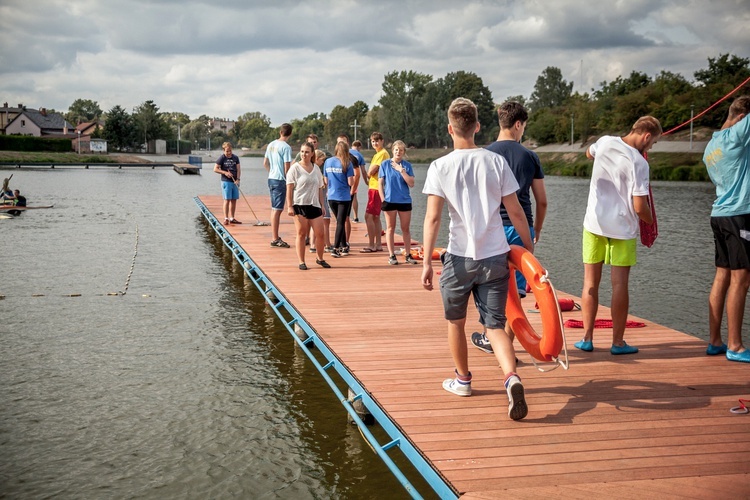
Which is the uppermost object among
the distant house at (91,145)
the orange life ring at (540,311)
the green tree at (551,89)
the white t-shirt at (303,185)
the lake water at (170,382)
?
the green tree at (551,89)

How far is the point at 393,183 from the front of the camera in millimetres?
10047

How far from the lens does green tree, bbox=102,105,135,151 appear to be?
106m

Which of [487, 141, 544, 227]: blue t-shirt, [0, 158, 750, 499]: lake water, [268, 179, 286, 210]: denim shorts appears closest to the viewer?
[0, 158, 750, 499]: lake water

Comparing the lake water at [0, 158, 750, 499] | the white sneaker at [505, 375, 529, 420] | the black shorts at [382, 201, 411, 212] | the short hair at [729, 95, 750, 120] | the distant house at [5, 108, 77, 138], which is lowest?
the lake water at [0, 158, 750, 499]

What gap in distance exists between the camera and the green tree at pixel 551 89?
152 meters

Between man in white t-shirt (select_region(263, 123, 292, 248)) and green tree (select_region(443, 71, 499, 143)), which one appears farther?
green tree (select_region(443, 71, 499, 143))

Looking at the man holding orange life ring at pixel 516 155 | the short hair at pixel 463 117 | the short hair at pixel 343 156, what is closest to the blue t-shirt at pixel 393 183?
the short hair at pixel 343 156

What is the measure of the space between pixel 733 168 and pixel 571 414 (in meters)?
2.54

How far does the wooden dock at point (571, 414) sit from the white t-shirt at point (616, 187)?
3.53 ft

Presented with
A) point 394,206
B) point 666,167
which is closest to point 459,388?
point 394,206

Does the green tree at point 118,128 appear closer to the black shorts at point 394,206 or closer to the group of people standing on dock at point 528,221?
the black shorts at point 394,206

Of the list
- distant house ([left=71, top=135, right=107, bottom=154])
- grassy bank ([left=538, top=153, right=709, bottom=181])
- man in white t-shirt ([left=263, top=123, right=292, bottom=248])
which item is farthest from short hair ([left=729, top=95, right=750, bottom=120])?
distant house ([left=71, top=135, right=107, bottom=154])

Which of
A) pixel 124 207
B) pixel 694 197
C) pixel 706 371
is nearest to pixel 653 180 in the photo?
pixel 694 197

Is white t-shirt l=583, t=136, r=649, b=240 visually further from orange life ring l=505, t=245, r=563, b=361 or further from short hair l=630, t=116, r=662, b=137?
orange life ring l=505, t=245, r=563, b=361
